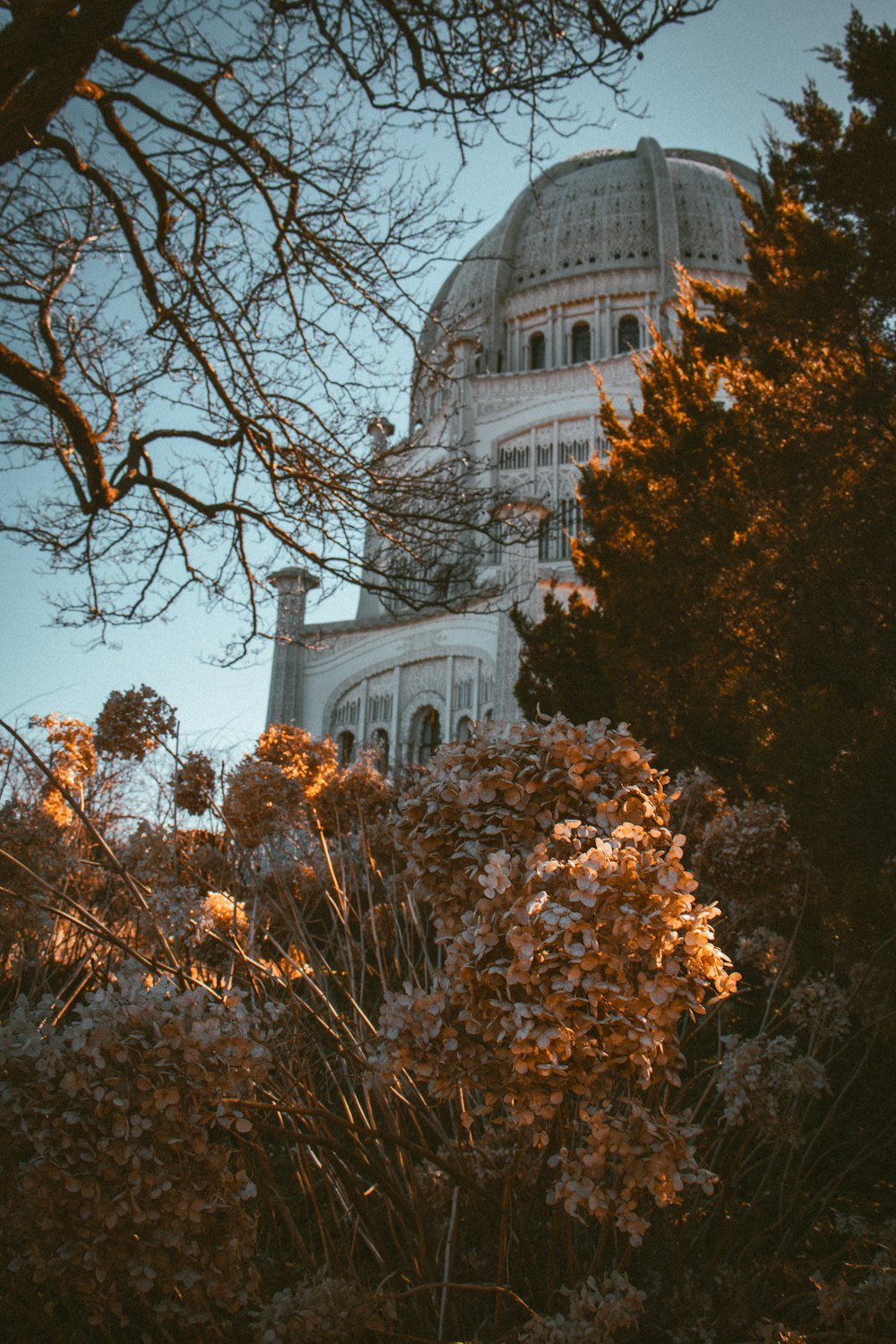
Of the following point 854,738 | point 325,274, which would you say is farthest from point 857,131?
point 854,738

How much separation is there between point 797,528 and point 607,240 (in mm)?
33989

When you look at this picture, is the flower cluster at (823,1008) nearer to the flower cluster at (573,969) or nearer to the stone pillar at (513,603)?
the flower cluster at (573,969)

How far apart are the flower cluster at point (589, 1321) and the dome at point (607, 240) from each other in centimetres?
3419

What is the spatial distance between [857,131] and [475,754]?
17.9ft

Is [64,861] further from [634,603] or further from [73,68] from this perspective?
[634,603]

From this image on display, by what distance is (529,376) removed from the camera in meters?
30.6

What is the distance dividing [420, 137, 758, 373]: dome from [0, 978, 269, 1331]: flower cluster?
3423cm

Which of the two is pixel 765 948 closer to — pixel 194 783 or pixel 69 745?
pixel 194 783

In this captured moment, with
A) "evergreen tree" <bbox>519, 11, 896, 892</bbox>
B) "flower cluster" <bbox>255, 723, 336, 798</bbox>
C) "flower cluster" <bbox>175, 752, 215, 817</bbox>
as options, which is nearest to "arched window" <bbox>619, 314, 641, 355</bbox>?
"evergreen tree" <bbox>519, 11, 896, 892</bbox>

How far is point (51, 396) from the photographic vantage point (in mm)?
5367

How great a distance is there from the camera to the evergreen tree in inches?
161

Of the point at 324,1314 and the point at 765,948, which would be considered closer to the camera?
the point at 324,1314

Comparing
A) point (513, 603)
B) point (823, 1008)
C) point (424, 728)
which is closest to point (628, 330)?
point (424, 728)

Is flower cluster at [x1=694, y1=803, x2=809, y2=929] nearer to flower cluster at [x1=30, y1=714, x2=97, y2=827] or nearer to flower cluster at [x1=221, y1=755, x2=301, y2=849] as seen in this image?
flower cluster at [x1=221, y1=755, x2=301, y2=849]
